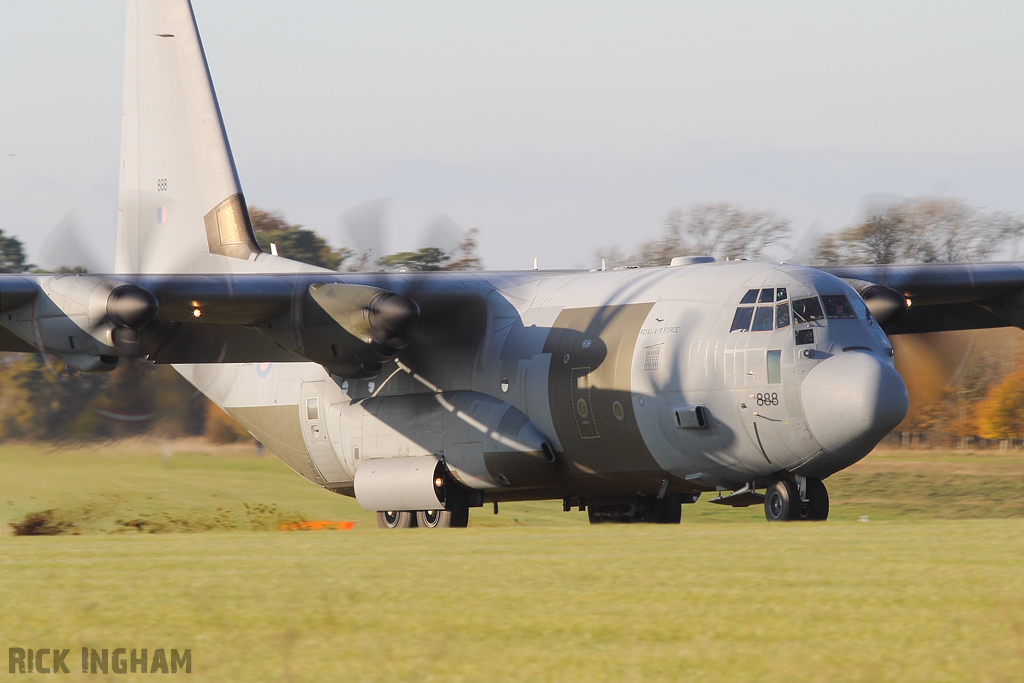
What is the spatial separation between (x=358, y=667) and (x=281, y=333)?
36.7 feet

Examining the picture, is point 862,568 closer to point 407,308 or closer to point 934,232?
point 407,308

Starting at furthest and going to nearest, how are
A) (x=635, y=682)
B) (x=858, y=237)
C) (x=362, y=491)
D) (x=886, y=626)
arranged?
1. (x=858, y=237)
2. (x=362, y=491)
3. (x=886, y=626)
4. (x=635, y=682)

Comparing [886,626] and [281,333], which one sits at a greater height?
[281,333]

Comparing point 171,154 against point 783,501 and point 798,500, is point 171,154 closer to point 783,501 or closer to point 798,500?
point 783,501

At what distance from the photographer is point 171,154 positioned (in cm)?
2409

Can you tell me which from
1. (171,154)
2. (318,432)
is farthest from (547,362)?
(171,154)

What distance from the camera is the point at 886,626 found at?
764cm

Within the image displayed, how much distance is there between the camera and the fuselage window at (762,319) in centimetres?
1534

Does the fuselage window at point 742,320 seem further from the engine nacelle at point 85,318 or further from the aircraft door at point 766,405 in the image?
the engine nacelle at point 85,318

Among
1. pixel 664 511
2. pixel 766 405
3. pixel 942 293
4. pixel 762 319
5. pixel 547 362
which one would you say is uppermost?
pixel 942 293

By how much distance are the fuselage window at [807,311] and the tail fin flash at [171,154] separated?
1146 cm

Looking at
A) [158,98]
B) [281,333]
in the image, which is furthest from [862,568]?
[158,98]

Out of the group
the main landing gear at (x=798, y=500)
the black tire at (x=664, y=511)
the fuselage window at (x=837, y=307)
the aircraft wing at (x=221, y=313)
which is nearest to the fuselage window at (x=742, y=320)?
the fuselage window at (x=837, y=307)

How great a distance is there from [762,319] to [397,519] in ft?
22.8
